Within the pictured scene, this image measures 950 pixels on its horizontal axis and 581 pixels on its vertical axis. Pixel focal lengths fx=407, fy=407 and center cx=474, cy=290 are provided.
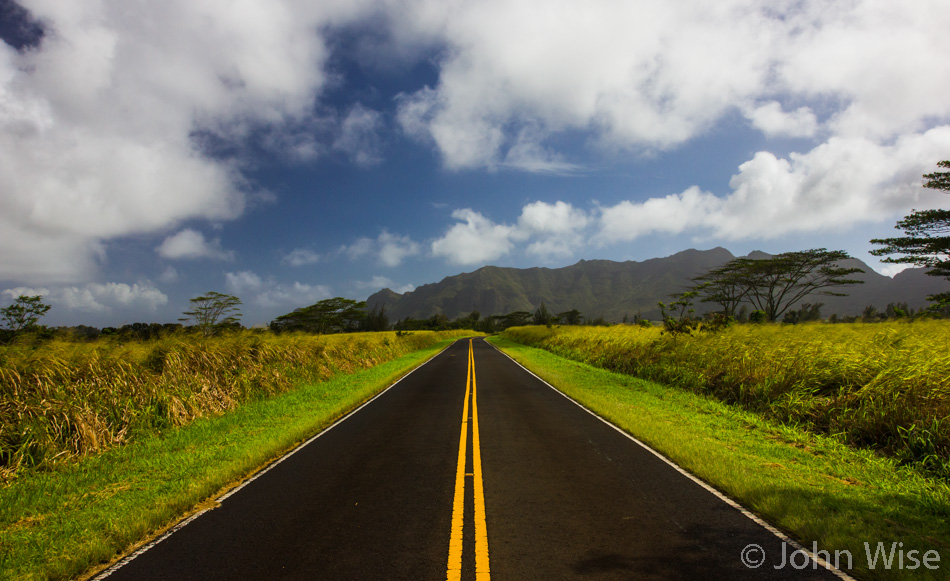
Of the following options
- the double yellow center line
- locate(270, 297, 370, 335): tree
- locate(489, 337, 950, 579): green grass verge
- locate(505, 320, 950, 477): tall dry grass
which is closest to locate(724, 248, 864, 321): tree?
locate(505, 320, 950, 477): tall dry grass

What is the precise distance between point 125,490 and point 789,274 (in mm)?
53568

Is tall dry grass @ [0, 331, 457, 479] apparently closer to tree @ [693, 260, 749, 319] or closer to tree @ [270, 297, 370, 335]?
tree @ [693, 260, 749, 319]

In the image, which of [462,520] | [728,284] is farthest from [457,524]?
[728,284]

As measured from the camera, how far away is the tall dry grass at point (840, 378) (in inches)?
280

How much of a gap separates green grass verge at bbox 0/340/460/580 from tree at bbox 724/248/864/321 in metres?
42.8

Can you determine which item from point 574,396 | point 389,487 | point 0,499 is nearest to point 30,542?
point 0,499

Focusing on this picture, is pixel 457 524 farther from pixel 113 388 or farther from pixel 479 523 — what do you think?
pixel 113 388

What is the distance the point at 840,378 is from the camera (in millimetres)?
9375

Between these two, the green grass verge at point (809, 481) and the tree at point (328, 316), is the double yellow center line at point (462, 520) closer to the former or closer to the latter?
the green grass verge at point (809, 481)

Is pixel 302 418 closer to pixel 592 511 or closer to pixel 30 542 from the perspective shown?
pixel 30 542

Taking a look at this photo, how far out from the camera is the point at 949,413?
22.2 ft

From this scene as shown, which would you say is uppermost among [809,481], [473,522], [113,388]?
[113,388]

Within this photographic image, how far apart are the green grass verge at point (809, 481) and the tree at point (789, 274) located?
117ft

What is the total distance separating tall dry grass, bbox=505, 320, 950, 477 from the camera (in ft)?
23.3
